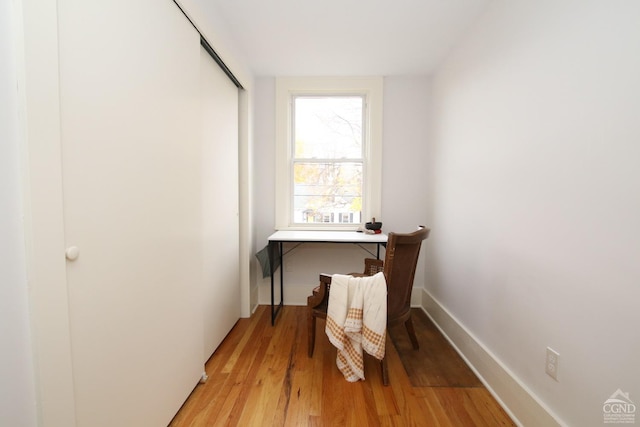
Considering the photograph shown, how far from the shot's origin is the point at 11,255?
66cm

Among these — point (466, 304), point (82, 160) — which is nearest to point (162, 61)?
point (82, 160)

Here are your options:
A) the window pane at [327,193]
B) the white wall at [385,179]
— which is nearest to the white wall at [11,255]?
the white wall at [385,179]

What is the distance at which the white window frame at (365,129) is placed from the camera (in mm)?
2750

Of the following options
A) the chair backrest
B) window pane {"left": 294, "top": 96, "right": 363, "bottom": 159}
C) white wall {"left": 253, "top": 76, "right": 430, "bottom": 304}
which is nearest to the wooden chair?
the chair backrest

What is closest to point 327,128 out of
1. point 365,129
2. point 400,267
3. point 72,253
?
point 365,129

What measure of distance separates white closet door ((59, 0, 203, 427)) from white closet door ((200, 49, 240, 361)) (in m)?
0.26

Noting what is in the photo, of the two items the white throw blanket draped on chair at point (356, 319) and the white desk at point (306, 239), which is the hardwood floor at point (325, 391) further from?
the white desk at point (306, 239)

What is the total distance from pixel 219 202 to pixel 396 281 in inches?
56.2

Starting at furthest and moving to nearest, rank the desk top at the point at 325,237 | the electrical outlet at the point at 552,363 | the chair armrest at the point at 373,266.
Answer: the desk top at the point at 325,237
the chair armrest at the point at 373,266
the electrical outlet at the point at 552,363

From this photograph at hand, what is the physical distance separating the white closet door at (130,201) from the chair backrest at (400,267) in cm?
120

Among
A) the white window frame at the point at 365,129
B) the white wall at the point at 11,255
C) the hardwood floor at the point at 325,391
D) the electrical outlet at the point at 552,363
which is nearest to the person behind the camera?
the white wall at the point at 11,255

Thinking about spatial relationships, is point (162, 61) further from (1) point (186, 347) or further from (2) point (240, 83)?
(1) point (186, 347)

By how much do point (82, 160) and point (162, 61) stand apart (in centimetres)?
67

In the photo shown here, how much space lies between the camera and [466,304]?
77.0 inches
